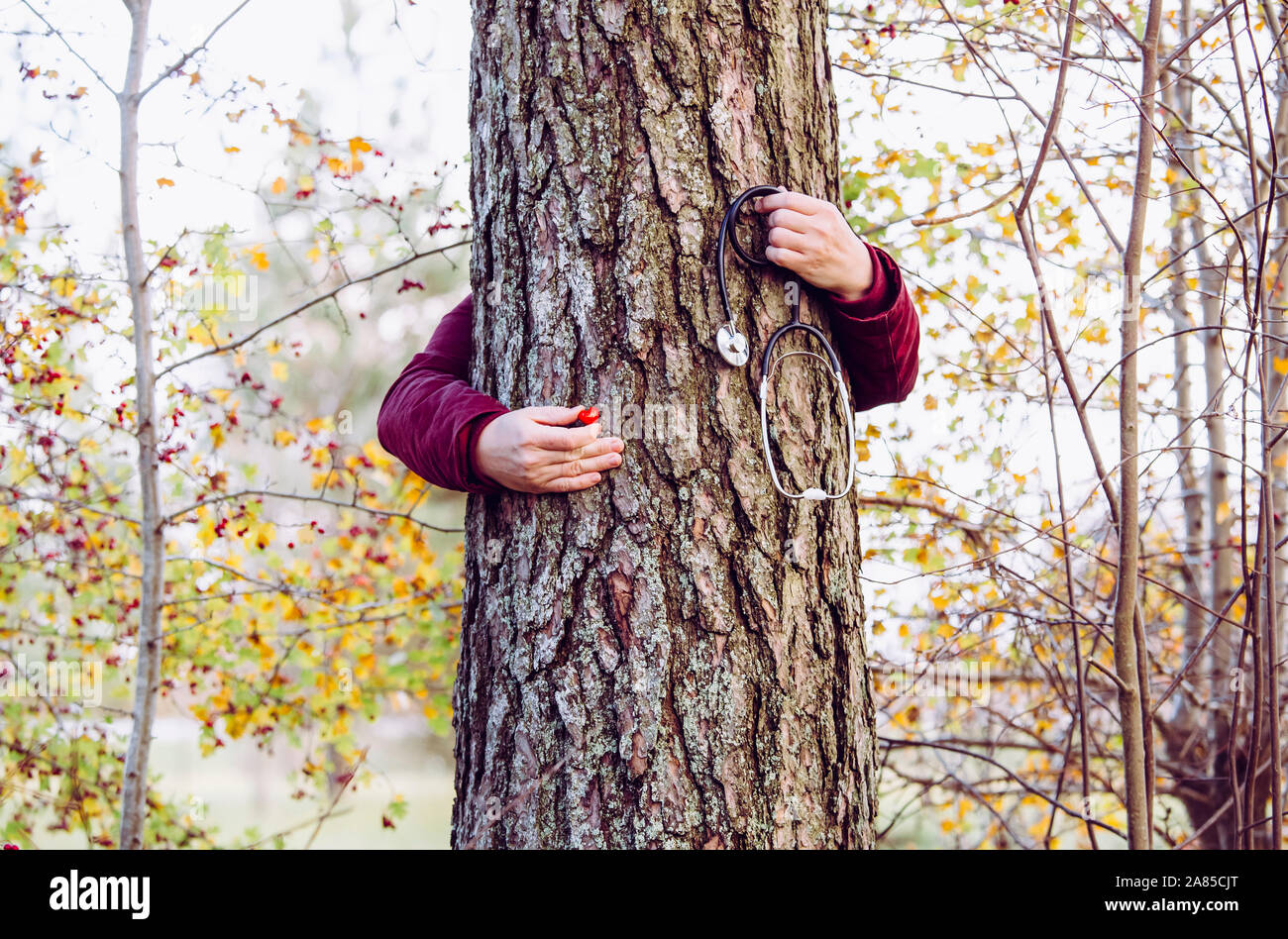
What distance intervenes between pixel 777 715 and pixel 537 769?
32cm

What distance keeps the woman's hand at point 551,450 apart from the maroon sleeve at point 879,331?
39cm

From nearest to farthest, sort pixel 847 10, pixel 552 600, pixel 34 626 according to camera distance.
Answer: pixel 552 600
pixel 847 10
pixel 34 626

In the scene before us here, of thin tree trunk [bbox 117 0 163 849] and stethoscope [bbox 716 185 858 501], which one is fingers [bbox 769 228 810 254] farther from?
thin tree trunk [bbox 117 0 163 849]

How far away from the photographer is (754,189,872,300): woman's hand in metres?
1.20

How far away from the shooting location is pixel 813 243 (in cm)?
121

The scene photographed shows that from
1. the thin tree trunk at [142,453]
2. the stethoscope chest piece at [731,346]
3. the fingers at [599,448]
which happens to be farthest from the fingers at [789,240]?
the thin tree trunk at [142,453]

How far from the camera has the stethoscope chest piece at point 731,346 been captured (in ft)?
3.88

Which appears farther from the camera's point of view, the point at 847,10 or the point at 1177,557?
the point at 1177,557

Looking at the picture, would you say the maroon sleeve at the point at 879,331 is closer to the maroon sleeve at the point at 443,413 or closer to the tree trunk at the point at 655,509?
the tree trunk at the point at 655,509

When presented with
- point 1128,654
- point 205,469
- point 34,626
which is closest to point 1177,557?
point 1128,654

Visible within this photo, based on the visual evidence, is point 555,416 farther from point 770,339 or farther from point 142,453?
point 142,453

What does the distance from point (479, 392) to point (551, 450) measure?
204 millimetres

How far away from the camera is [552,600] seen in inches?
46.4
